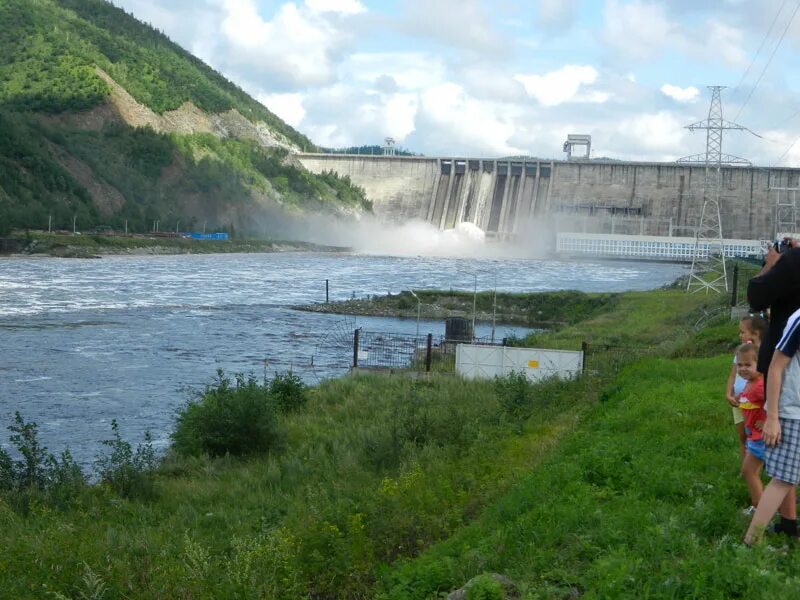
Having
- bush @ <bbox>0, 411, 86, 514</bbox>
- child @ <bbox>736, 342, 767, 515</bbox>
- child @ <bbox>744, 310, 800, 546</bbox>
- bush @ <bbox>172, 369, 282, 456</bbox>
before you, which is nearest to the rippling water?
bush @ <bbox>172, 369, 282, 456</bbox>

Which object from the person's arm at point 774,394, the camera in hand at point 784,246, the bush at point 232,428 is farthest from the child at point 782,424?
the bush at point 232,428

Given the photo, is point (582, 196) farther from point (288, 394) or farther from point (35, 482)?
point (35, 482)

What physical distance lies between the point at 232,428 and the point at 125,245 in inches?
3281

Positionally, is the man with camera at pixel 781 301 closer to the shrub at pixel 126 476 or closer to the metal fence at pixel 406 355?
the shrub at pixel 126 476

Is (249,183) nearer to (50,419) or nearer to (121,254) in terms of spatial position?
(121,254)

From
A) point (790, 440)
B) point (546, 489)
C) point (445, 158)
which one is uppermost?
point (445, 158)

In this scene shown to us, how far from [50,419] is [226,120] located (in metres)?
145

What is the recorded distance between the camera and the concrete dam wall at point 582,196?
418 ft

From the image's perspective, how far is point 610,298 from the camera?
2286 inches

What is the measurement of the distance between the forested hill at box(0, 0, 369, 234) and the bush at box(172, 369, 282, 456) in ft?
251

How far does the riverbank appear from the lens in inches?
3445

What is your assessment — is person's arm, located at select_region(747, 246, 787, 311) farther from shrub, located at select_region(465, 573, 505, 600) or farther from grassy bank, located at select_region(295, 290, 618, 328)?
grassy bank, located at select_region(295, 290, 618, 328)

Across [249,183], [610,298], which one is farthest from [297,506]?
[249,183]

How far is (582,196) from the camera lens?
136 metres
